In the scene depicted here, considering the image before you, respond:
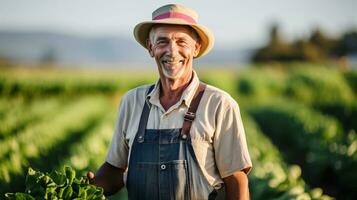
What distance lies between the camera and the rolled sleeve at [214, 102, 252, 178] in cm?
302

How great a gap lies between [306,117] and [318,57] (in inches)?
2023

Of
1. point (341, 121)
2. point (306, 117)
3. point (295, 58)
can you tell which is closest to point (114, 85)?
point (341, 121)

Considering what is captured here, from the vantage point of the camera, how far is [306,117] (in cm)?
1318

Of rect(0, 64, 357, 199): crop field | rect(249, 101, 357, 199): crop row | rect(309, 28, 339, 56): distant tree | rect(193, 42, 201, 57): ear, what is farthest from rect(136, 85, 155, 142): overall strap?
rect(309, 28, 339, 56): distant tree

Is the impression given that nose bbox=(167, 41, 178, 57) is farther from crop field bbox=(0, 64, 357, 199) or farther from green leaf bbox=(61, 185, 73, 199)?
crop field bbox=(0, 64, 357, 199)

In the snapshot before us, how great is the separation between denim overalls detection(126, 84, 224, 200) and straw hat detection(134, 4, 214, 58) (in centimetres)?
47

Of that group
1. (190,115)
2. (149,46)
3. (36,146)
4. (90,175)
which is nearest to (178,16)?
(149,46)

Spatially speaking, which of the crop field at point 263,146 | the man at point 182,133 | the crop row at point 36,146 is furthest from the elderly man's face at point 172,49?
the crop row at point 36,146

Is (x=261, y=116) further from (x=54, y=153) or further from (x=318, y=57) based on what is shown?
(x=318, y=57)

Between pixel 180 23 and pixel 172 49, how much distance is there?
5.2 inches

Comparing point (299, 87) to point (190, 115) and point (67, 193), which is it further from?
point (67, 193)

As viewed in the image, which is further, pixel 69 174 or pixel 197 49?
pixel 197 49

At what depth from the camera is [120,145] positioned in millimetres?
3254

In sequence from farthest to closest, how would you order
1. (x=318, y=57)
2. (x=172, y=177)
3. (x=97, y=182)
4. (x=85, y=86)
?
1. (x=318, y=57)
2. (x=85, y=86)
3. (x=97, y=182)
4. (x=172, y=177)
